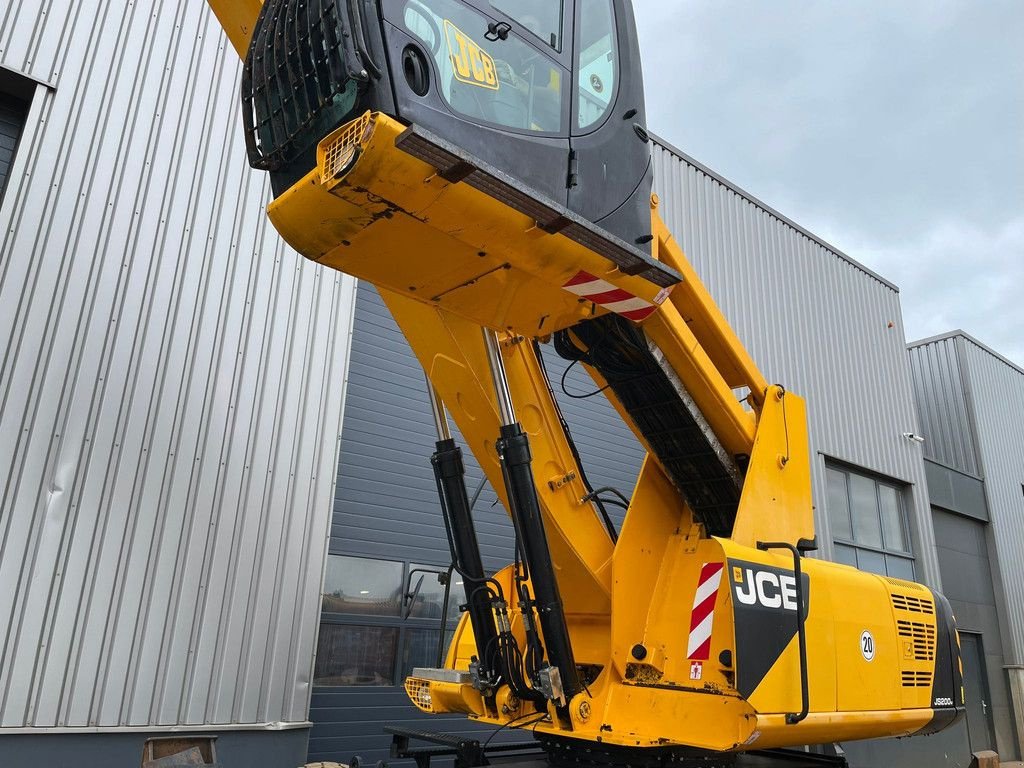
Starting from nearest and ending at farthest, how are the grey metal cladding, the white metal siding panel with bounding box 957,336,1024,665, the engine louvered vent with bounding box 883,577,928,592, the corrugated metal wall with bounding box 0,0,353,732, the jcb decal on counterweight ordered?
the jcb decal on counterweight → the engine louvered vent with bounding box 883,577,928,592 → the corrugated metal wall with bounding box 0,0,353,732 → the grey metal cladding → the white metal siding panel with bounding box 957,336,1024,665

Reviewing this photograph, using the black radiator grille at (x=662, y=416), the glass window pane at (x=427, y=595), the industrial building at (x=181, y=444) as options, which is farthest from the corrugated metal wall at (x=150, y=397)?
the black radiator grille at (x=662, y=416)

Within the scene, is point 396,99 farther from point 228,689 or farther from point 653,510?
point 228,689

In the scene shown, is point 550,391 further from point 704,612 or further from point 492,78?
point 492,78

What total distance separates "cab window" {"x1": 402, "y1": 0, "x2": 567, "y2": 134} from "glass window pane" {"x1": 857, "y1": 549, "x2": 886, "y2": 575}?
12648mm

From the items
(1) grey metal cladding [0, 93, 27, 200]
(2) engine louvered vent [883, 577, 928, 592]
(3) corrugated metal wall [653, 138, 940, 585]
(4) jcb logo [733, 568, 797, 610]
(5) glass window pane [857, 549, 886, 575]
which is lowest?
(4) jcb logo [733, 568, 797, 610]

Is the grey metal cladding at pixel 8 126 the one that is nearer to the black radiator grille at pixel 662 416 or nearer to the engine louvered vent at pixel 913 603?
the black radiator grille at pixel 662 416

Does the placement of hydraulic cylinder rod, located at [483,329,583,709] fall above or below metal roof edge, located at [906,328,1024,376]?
below

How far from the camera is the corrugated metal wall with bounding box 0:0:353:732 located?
6152 millimetres

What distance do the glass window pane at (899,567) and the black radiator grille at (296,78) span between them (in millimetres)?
14404

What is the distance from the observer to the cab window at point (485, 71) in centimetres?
316

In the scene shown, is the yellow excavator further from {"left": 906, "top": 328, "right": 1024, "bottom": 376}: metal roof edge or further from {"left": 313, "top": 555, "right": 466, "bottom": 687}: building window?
{"left": 906, "top": 328, "right": 1024, "bottom": 376}: metal roof edge

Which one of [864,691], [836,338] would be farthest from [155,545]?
[836,338]

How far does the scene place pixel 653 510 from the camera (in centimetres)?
513

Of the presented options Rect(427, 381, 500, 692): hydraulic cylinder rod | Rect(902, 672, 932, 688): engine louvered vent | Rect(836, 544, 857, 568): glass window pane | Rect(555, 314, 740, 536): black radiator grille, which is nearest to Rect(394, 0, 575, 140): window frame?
Rect(555, 314, 740, 536): black radiator grille
